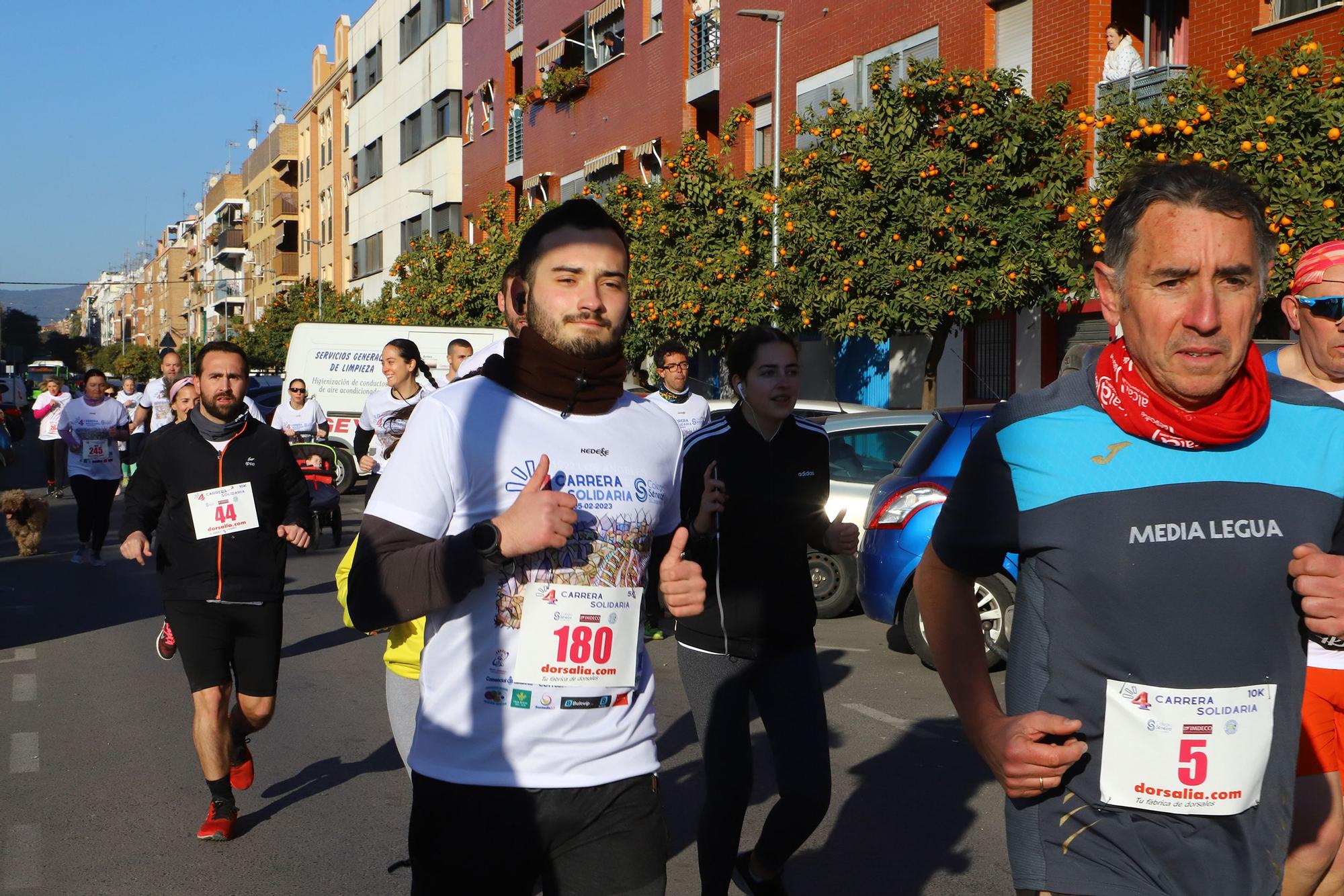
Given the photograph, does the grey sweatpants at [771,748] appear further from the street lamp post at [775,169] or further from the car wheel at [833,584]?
the street lamp post at [775,169]

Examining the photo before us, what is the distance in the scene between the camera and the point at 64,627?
11305mm

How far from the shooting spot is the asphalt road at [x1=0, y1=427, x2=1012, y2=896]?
5402 millimetres

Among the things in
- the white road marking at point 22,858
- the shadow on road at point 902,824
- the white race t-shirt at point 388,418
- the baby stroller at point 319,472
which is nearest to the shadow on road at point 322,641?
the white race t-shirt at point 388,418

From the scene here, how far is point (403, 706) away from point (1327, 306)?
2.96 meters

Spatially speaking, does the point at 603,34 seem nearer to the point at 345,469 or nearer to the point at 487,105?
the point at 487,105

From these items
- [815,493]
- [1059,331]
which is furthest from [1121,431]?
[1059,331]

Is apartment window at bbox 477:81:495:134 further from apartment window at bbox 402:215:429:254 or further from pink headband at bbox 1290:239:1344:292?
pink headband at bbox 1290:239:1344:292

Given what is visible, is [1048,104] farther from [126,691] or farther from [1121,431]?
[1121,431]

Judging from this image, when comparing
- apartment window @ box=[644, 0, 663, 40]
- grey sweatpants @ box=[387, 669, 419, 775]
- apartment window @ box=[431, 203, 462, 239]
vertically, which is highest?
apartment window @ box=[644, 0, 663, 40]

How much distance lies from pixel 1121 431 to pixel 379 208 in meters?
55.6

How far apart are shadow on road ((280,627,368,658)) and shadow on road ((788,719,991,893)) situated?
4.70 m

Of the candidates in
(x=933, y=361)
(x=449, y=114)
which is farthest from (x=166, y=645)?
(x=449, y=114)

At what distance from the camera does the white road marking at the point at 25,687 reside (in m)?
8.72

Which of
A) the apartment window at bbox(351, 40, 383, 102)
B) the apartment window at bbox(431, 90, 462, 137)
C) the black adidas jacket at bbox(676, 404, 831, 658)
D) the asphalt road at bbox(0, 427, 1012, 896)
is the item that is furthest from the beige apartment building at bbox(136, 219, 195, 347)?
the black adidas jacket at bbox(676, 404, 831, 658)
